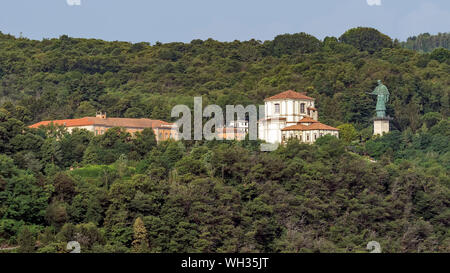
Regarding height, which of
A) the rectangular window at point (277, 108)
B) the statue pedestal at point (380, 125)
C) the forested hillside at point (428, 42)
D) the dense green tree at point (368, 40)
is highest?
the forested hillside at point (428, 42)

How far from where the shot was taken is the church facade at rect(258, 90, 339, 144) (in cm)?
4700

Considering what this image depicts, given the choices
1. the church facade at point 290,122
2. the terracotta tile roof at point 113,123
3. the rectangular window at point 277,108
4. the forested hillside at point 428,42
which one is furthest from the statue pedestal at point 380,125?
the forested hillside at point 428,42

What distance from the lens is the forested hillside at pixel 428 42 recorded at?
401 feet

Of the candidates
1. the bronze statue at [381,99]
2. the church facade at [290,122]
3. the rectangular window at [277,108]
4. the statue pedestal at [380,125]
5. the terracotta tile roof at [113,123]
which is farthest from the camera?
the bronze statue at [381,99]

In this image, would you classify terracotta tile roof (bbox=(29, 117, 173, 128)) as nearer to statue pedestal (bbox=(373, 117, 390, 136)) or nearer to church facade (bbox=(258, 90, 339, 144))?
church facade (bbox=(258, 90, 339, 144))

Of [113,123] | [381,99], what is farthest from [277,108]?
[113,123]

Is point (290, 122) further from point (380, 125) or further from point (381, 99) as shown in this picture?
point (381, 99)

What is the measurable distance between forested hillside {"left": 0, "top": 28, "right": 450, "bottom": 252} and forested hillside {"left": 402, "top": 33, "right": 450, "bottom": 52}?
56.8 m

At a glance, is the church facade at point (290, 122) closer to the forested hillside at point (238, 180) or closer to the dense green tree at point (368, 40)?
the forested hillside at point (238, 180)

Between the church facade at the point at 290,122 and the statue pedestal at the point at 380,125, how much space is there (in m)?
7.01

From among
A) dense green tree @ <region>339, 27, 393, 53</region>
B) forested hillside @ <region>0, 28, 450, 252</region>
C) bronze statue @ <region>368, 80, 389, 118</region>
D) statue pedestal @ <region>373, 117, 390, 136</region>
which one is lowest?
forested hillside @ <region>0, 28, 450, 252</region>

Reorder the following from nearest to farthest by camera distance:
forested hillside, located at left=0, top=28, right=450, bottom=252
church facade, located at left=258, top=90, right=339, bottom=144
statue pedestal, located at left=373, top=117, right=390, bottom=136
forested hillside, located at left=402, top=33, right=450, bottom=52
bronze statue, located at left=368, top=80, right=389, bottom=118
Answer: forested hillside, located at left=0, top=28, right=450, bottom=252, church facade, located at left=258, top=90, right=339, bottom=144, statue pedestal, located at left=373, top=117, right=390, bottom=136, bronze statue, located at left=368, top=80, right=389, bottom=118, forested hillside, located at left=402, top=33, right=450, bottom=52

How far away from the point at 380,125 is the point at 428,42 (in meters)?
74.0

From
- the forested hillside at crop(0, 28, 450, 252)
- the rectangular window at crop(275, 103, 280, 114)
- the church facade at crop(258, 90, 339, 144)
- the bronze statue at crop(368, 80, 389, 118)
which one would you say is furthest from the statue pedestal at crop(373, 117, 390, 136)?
the rectangular window at crop(275, 103, 280, 114)
